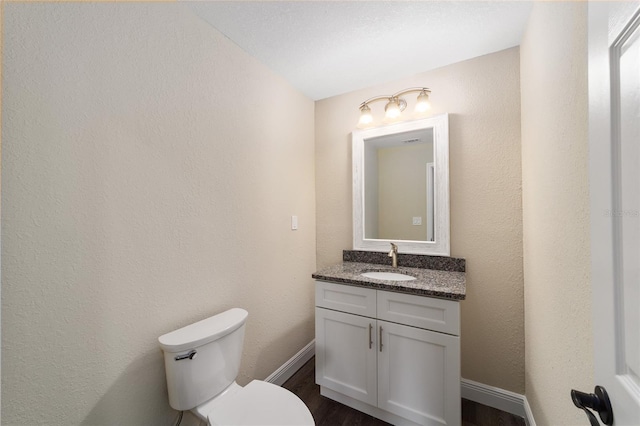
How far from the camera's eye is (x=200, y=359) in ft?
3.67

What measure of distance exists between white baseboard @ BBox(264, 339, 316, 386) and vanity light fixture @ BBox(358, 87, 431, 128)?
1.96m

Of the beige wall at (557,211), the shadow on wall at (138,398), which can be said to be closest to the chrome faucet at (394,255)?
the beige wall at (557,211)

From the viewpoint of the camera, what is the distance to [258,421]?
1007 millimetres

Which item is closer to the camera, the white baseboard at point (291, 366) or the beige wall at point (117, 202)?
the beige wall at point (117, 202)

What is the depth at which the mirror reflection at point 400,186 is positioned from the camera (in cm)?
A: 185

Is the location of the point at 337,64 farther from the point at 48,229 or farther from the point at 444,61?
the point at 48,229

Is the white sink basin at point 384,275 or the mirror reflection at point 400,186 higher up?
the mirror reflection at point 400,186

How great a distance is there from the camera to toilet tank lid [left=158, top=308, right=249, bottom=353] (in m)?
1.07

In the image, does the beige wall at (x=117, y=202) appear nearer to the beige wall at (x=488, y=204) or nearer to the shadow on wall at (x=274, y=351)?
the shadow on wall at (x=274, y=351)

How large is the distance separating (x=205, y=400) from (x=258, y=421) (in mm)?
313

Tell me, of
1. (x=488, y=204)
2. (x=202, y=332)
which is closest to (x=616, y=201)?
(x=488, y=204)

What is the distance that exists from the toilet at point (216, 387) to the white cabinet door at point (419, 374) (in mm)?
622

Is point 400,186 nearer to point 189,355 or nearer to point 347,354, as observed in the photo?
point 347,354

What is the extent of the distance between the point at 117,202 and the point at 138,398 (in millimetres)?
861
